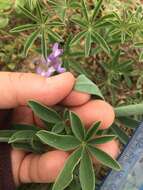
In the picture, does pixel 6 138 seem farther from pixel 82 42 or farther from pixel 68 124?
pixel 82 42

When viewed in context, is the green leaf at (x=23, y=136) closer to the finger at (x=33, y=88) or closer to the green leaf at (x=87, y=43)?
Result: the finger at (x=33, y=88)

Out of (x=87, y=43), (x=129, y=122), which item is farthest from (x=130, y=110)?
(x=87, y=43)

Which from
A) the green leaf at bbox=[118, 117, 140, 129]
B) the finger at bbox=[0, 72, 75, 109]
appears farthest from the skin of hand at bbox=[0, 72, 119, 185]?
the green leaf at bbox=[118, 117, 140, 129]

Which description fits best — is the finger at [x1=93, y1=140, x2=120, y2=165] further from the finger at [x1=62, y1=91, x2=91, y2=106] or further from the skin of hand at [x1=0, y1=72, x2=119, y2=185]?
the finger at [x1=62, y1=91, x2=91, y2=106]

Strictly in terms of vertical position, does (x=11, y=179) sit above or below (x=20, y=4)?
below

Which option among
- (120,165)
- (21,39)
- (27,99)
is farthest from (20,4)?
(120,165)

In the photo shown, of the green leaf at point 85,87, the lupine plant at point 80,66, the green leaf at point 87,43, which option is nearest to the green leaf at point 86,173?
the lupine plant at point 80,66
